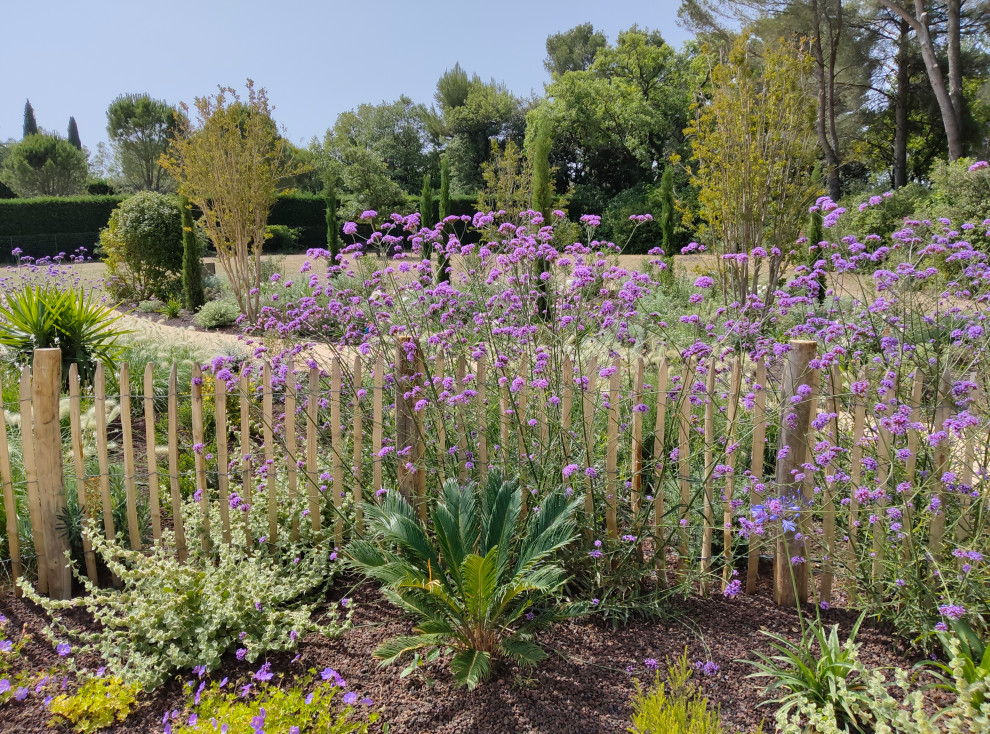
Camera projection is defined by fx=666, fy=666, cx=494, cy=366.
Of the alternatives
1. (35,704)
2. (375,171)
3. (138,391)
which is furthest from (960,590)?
(375,171)

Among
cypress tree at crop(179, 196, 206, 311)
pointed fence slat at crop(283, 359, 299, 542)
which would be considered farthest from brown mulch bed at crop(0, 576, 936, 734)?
cypress tree at crop(179, 196, 206, 311)

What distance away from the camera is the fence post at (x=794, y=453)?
2543 millimetres

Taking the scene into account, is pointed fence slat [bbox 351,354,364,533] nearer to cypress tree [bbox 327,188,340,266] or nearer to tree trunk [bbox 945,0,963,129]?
cypress tree [bbox 327,188,340,266]

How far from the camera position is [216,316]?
33.8 ft

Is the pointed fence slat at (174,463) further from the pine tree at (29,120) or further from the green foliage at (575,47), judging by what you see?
the pine tree at (29,120)

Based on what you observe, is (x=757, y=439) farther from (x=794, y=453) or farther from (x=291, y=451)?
(x=291, y=451)

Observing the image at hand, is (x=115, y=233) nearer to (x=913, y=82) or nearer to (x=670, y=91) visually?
(x=670, y=91)

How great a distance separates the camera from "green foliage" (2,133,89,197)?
124 ft

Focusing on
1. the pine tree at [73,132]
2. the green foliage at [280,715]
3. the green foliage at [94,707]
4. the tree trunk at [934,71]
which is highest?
the pine tree at [73,132]

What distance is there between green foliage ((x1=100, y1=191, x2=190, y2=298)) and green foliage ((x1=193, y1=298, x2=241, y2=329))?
86.3 inches

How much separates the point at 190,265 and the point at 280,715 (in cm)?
1101

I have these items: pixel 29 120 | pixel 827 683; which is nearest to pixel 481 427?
pixel 827 683

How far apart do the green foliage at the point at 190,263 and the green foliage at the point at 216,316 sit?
1268mm

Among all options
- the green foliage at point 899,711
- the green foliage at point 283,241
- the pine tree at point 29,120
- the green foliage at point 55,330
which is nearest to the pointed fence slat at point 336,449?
the green foliage at point 899,711
